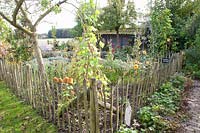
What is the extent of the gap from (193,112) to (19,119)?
3.38m

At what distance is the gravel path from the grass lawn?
2.24 metres

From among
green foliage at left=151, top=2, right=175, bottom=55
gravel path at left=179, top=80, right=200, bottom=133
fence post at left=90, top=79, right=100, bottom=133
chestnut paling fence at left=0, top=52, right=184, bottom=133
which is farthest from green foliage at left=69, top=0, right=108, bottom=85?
green foliage at left=151, top=2, right=175, bottom=55

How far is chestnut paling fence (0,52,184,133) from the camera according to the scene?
339 cm

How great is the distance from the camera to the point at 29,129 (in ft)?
13.7

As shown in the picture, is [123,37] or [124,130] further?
[123,37]

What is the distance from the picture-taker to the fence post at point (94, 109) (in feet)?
10.1

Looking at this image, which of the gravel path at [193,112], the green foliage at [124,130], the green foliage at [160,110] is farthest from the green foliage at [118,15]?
the green foliage at [124,130]

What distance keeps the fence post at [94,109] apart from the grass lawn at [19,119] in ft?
3.40

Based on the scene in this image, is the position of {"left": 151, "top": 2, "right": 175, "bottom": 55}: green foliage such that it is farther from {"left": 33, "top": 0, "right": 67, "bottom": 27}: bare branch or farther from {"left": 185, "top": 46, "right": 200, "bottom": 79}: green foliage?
{"left": 33, "top": 0, "right": 67, "bottom": 27}: bare branch

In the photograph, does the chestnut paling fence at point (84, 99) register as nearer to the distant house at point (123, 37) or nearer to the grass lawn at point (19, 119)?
the grass lawn at point (19, 119)

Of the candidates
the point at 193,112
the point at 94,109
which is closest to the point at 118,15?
the point at 193,112

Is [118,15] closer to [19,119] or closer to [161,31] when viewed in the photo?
[161,31]

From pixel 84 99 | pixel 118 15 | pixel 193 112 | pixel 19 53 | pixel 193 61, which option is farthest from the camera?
pixel 118 15

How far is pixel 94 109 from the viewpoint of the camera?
3.17 metres
